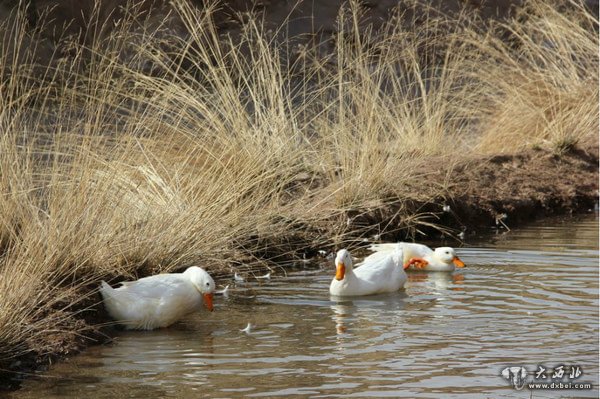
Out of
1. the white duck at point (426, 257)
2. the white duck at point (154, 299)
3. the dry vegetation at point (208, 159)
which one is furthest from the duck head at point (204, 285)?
the white duck at point (426, 257)

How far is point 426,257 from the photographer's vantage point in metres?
9.09

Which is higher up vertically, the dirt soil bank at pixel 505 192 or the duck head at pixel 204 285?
the dirt soil bank at pixel 505 192

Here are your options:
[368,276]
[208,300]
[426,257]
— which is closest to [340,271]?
[368,276]

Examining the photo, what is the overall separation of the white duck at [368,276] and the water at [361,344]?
0.28 ft

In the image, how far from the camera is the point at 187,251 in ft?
26.0

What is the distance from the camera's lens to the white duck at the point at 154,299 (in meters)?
6.89

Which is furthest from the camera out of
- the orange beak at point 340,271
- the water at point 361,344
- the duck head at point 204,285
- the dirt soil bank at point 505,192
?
the dirt soil bank at point 505,192

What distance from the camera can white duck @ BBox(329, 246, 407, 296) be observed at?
26.1ft

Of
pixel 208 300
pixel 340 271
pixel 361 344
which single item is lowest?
pixel 361 344

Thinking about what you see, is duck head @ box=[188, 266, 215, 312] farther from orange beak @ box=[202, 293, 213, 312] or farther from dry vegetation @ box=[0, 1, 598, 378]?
dry vegetation @ box=[0, 1, 598, 378]

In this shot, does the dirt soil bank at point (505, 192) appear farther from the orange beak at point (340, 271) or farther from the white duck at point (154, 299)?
the white duck at point (154, 299)

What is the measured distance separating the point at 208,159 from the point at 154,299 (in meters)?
2.65

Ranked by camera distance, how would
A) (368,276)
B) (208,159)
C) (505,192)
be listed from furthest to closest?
(505,192) < (208,159) < (368,276)

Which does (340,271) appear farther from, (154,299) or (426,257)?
(154,299)
